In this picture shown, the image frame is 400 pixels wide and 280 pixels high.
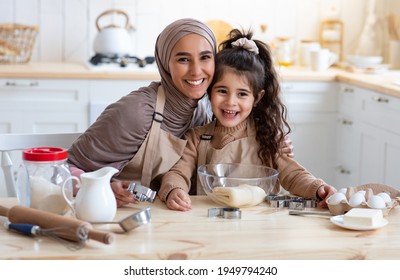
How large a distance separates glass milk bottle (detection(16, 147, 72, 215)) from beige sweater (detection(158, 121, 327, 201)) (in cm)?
31

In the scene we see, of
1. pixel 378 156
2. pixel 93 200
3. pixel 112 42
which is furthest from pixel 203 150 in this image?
pixel 112 42

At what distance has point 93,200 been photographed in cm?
154

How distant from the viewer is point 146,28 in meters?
4.59

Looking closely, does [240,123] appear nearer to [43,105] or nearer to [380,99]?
[380,99]

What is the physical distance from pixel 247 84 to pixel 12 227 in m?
0.86

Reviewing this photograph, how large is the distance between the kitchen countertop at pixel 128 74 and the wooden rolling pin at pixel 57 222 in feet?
7.82

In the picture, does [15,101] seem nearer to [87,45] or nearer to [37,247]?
[87,45]

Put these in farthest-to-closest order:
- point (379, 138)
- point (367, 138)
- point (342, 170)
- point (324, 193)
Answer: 1. point (342, 170)
2. point (367, 138)
3. point (379, 138)
4. point (324, 193)

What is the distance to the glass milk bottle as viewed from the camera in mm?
1586

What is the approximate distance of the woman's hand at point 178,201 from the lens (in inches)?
68.4

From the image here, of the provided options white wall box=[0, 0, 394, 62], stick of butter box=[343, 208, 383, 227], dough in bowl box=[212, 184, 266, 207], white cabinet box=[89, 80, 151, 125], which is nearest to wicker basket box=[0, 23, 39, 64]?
white wall box=[0, 0, 394, 62]

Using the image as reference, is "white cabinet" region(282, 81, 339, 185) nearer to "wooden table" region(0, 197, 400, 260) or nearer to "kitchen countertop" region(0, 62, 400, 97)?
"kitchen countertop" region(0, 62, 400, 97)

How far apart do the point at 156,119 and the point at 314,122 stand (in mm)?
2205
